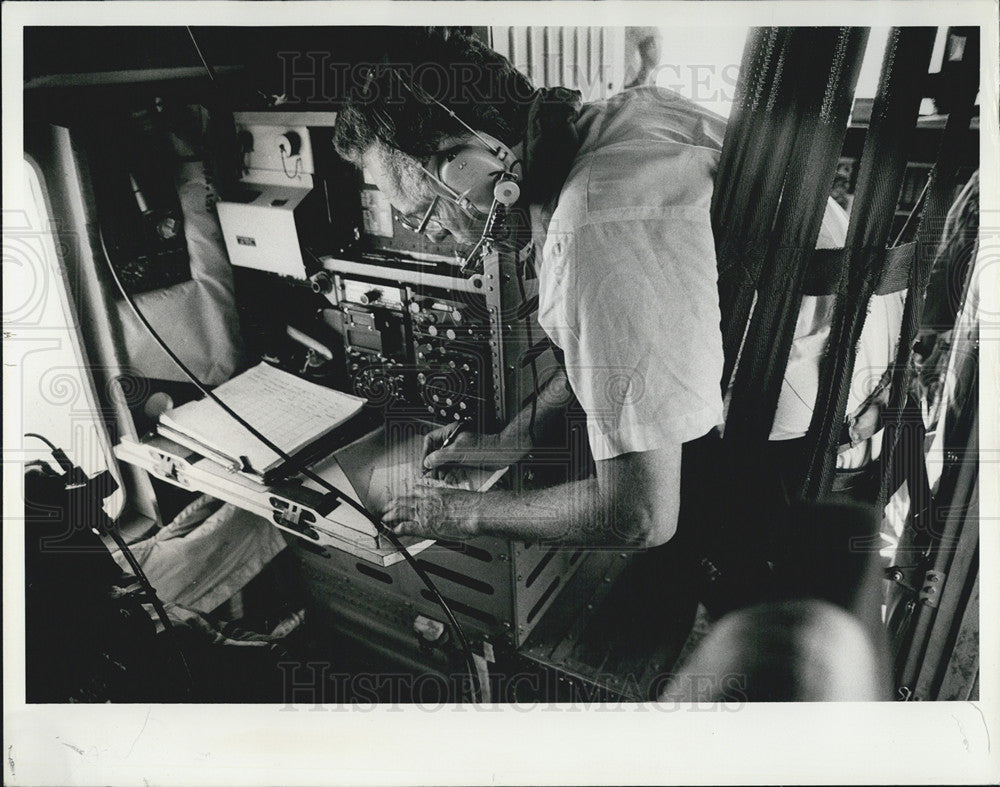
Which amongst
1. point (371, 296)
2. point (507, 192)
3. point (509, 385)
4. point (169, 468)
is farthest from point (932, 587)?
point (169, 468)

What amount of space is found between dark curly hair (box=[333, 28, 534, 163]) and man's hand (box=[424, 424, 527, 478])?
0.49 meters

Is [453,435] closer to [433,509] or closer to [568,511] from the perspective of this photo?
[433,509]

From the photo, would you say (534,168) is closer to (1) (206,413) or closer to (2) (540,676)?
(1) (206,413)

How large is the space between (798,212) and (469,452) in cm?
66

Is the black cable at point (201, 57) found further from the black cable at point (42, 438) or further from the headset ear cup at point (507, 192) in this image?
the black cable at point (42, 438)

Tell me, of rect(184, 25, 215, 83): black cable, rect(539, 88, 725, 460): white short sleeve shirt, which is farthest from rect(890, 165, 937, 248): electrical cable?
rect(184, 25, 215, 83): black cable

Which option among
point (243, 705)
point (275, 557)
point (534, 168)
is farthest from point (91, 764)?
point (534, 168)

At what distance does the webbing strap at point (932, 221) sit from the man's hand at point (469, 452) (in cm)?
66

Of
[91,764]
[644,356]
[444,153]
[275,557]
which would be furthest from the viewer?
[275,557]

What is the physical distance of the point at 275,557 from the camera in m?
1.43

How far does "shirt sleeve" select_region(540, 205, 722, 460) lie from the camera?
41.1 inches

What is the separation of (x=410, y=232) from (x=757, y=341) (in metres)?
0.61

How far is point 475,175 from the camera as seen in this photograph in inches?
45.4

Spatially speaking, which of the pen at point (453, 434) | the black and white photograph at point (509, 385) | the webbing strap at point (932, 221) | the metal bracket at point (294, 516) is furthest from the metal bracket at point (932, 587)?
the metal bracket at point (294, 516)
